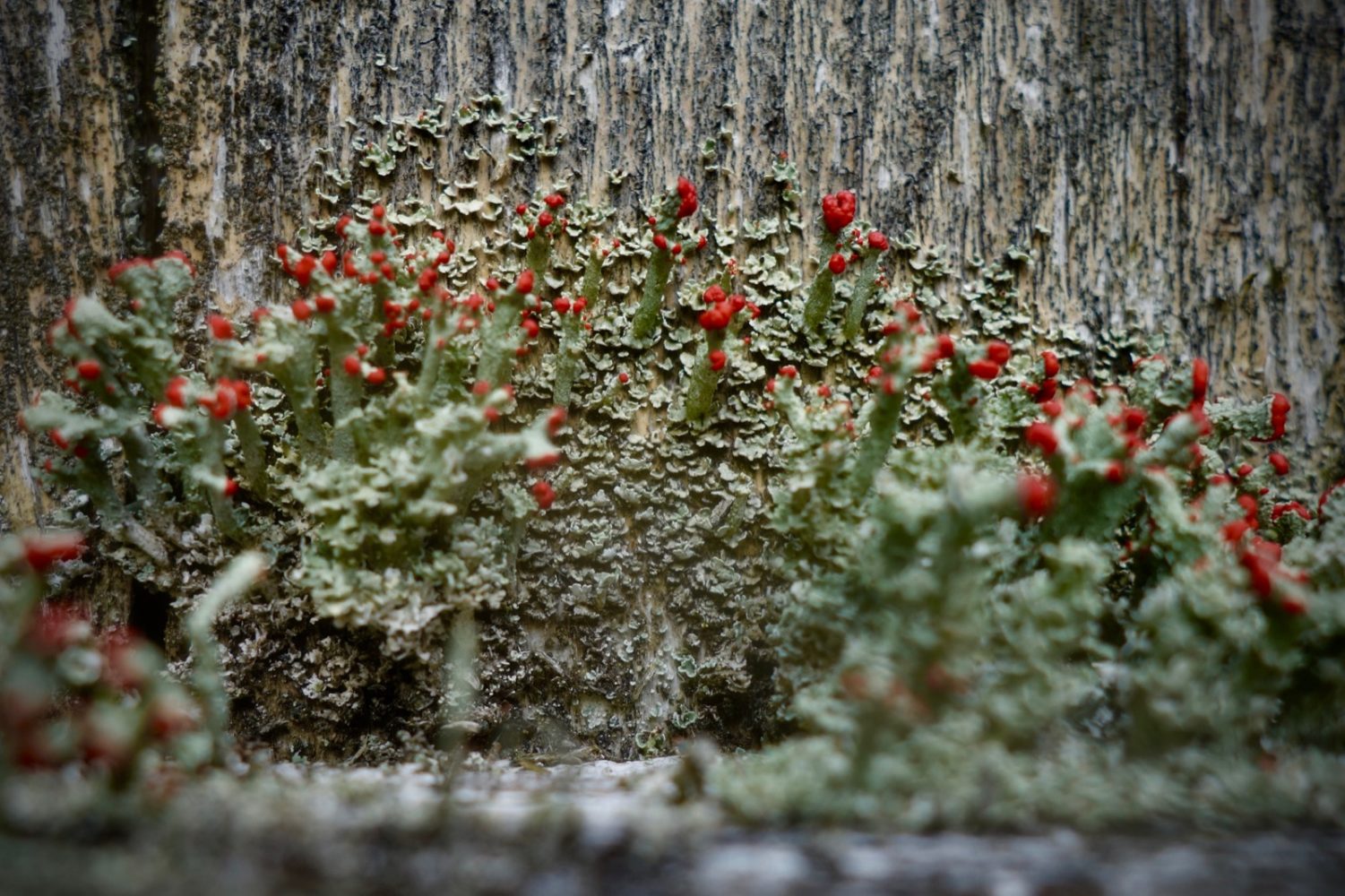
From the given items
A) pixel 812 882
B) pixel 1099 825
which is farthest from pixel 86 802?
pixel 1099 825

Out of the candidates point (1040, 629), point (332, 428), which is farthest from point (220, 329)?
point (1040, 629)

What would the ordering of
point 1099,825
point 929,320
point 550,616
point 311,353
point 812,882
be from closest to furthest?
point 812,882 → point 1099,825 → point 311,353 → point 550,616 → point 929,320

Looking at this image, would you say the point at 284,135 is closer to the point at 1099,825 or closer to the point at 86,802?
the point at 86,802

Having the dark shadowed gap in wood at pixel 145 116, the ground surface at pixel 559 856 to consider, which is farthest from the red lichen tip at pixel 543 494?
the dark shadowed gap in wood at pixel 145 116

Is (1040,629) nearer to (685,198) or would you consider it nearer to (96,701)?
(685,198)

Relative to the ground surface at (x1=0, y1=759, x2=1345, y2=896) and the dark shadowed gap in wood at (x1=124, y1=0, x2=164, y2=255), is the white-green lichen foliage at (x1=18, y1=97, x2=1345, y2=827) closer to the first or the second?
the ground surface at (x1=0, y1=759, x2=1345, y2=896)

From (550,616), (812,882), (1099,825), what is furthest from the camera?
(550,616)

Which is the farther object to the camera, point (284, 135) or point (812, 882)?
point (284, 135)
